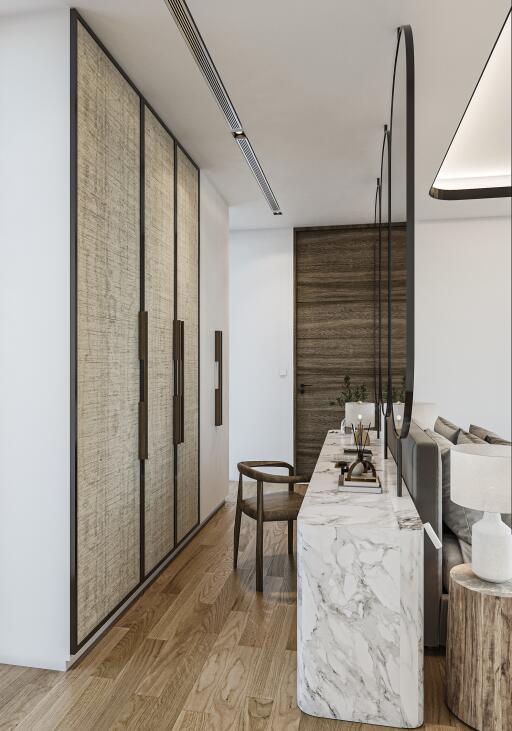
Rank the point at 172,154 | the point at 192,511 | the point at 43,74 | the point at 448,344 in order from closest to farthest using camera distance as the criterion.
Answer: the point at 43,74
the point at 172,154
the point at 192,511
the point at 448,344

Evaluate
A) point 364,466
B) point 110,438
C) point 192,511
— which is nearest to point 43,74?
point 110,438

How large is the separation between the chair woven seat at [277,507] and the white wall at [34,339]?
3.88ft

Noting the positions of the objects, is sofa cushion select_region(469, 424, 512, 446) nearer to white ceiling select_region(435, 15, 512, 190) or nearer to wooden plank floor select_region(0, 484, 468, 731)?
wooden plank floor select_region(0, 484, 468, 731)

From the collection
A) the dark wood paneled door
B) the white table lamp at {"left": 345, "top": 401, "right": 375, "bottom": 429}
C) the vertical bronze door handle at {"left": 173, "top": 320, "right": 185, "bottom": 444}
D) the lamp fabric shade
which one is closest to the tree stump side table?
the lamp fabric shade

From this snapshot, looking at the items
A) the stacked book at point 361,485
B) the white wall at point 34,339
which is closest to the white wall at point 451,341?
the stacked book at point 361,485

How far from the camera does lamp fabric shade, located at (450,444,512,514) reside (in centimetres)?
173

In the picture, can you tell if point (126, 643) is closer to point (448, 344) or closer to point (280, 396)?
point (280, 396)

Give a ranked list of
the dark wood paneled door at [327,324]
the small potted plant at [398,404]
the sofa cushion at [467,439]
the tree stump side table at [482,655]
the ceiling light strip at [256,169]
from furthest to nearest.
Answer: the dark wood paneled door at [327,324]
the ceiling light strip at [256,169]
the sofa cushion at [467,439]
the small potted plant at [398,404]
the tree stump side table at [482,655]

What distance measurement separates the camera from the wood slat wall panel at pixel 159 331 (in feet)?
9.79

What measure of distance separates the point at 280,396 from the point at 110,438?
3.35 metres

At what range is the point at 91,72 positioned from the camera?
7.63ft

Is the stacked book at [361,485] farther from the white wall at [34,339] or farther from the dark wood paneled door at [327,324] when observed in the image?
the dark wood paneled door at [327,324]

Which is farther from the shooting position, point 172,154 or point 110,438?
point 172,154

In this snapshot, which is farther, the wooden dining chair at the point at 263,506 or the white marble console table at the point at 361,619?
the wooden dining chair at the point at 263,506
